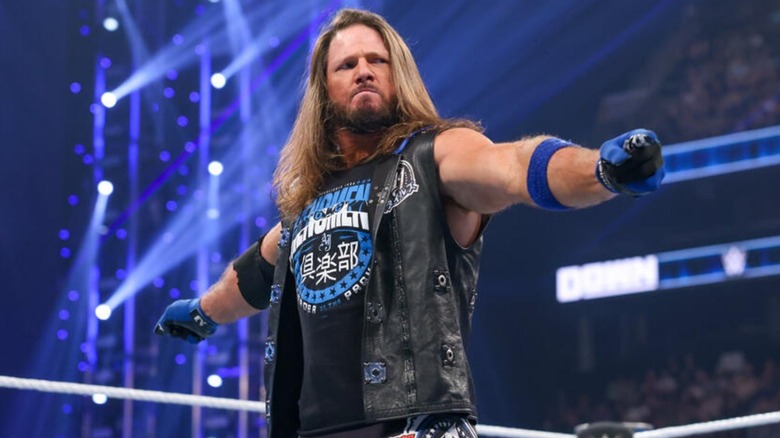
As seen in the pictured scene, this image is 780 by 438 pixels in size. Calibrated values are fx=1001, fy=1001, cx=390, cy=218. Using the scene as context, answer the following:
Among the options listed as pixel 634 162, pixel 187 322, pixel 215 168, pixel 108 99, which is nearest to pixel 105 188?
pixel 108 99

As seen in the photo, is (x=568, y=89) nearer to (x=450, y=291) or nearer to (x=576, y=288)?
(x=576, y=288)

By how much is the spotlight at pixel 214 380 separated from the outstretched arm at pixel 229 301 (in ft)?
15.1

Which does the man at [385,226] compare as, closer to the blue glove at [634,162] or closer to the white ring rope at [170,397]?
the blue glove at [634,162]

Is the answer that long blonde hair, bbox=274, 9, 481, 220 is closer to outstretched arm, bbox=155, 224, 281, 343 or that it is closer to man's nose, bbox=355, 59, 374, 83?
man's nose, bbox=355, 59, 374, 83

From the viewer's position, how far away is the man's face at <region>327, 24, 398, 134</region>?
1681 millimetres

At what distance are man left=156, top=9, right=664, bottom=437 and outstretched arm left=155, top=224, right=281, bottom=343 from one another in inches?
7.8

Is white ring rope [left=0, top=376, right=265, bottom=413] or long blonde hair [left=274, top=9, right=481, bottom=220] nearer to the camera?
long blonde hair [left=274, top=9, right=481, bottom=220]

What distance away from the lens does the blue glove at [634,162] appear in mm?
1184

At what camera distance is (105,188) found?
6.82 metres

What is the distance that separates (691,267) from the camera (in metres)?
7.80

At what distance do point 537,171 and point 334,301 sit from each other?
15.5 inches

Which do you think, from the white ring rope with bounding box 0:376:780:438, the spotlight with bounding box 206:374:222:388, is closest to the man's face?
the white ring rope with bounding box 0:376:780:438

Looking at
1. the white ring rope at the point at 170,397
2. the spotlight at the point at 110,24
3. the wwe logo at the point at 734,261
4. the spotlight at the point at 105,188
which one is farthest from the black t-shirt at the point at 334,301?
the wwe logo at the point at 734,261

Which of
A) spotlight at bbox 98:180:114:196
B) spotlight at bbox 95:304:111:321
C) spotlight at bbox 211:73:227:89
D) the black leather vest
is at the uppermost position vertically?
spotlight at bbox 211:73:227:89
